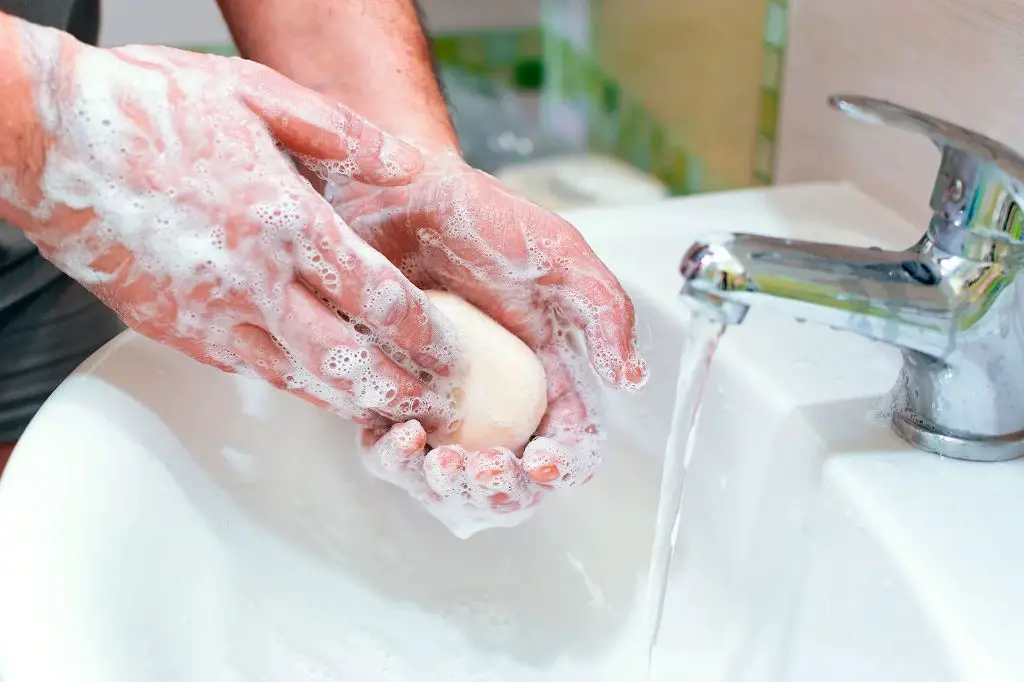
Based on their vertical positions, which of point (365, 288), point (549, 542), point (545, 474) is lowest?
point (549, 542)

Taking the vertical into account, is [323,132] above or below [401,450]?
above

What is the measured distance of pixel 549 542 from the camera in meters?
0.60

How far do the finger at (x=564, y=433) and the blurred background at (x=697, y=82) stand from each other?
0.28 m

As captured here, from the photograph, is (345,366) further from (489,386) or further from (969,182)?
(969,182)

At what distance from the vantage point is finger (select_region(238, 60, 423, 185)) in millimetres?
442

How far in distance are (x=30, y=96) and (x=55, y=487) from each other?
17cm

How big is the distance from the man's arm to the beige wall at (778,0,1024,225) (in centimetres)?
30

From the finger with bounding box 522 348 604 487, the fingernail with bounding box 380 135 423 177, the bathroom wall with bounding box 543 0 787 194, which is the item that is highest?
the fingernail with bounding box 380 135 423 177

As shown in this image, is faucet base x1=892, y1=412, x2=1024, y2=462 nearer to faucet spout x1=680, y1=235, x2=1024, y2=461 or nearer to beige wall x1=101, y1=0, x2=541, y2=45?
faucet spout x1=680, y1=235, x2=1024, y2=461

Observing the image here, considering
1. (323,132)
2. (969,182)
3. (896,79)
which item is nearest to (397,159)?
(323,132)

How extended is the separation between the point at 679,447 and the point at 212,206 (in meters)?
0.25

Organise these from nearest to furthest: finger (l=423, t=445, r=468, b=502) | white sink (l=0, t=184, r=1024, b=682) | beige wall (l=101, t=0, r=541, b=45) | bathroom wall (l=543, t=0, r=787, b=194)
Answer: white sink (l=0, t=184, r=1024, b=682)
finger (l=423, t=445, r=468, b=502)
bathroom wall (l=543, t=0, r=787, b=194)
beige wall (l=101, t=0, r=541, b=45)

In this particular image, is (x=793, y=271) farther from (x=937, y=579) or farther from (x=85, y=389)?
(x=85, y=389)

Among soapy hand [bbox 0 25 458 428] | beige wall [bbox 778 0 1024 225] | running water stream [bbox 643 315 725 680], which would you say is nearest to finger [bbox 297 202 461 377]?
soapy hand [bbox 0 25 458 428]
